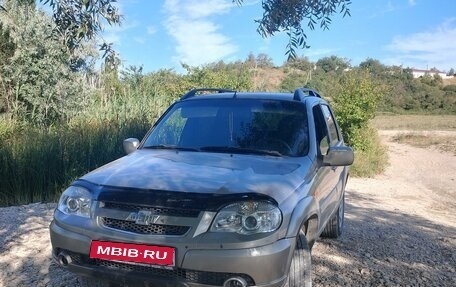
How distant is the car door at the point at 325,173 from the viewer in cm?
403

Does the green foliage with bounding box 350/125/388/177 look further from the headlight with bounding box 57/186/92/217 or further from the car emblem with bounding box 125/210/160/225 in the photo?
the car emblem with bounding box 125/210/160/225

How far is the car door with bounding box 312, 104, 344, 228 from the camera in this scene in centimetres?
403

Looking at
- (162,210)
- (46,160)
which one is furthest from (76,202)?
(46,160)

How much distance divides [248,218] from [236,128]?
1.48m

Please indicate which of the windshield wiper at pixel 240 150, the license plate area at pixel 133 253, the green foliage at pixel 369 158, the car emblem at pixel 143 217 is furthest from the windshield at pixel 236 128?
the green foliage at pixel 369 158

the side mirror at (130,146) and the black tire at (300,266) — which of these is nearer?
the black tire at (300,266)

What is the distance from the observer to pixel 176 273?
284 cm

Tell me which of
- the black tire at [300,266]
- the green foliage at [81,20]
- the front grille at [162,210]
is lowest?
the black tire at [300,266]

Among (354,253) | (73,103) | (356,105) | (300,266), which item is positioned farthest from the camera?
(356,105)

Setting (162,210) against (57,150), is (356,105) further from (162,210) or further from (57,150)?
(162,210)

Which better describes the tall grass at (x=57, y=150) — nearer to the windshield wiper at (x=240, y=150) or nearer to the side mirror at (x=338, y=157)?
the windshield wiper at (x=240, y=150)

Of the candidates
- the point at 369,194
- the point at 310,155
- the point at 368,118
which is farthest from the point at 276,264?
the point at 368,118

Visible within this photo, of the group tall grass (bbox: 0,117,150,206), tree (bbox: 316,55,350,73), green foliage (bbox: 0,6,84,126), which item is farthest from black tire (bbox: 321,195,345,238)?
tree (bbox: 316,55,350,73)

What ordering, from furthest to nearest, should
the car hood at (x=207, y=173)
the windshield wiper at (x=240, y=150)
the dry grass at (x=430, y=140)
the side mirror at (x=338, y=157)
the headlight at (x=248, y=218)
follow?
the dry grass at (x=430, y=140), the side mirror at (x=338, y=157), the windshield wiper at (x=240, y=150), the car hood at (x=207, y=173), the headlight at (x=248, y=218)
